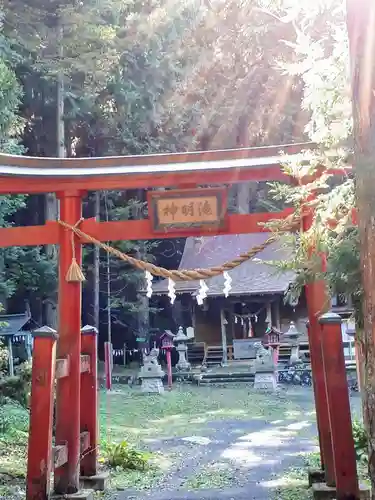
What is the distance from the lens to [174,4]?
17.2 metres

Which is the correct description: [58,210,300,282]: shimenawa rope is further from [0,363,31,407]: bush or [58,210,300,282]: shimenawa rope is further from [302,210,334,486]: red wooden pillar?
[0,363,31,407]: bush

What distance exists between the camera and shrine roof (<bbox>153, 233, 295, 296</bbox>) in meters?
18.7

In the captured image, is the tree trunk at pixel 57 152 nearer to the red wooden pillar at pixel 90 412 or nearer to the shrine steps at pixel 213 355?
the shrine steps at pixel 213 355

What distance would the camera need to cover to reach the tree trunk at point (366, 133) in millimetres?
3346

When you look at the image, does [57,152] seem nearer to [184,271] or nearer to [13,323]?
[13,323]

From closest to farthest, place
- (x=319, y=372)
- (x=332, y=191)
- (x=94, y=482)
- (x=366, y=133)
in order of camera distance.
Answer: (x=366, y=133) < (x=332, y=191) < (x=319, y=372) < (x=94, y=482)

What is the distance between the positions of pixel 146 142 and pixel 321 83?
1649 cm

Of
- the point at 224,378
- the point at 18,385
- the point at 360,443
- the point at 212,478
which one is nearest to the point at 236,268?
the point at 224,378

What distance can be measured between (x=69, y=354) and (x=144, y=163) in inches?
86.0

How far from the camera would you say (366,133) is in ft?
11.1

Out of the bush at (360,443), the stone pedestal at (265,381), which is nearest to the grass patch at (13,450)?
the bush at (360,443)

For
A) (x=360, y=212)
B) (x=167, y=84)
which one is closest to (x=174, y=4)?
(x=167, y=84)

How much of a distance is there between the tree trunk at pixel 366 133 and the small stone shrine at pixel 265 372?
1238 centimetres

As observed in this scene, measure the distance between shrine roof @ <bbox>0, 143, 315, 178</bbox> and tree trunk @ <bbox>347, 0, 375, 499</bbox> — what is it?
8.03ft
